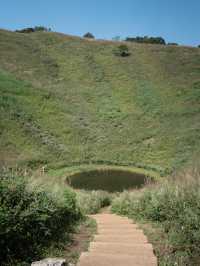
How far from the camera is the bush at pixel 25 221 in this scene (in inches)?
186

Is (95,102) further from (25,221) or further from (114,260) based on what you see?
(114,260)

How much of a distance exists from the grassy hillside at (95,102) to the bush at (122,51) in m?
0.76

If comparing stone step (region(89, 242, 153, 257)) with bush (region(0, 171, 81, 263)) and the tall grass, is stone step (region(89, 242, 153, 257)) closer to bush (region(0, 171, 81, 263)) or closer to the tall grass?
the tall grass

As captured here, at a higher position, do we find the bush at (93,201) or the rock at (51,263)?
the rock at (51,263)

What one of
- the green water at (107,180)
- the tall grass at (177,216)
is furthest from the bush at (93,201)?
the green water at (107,180)

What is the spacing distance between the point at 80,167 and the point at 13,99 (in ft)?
32.7

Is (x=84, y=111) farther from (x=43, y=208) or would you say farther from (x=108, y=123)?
(x=43, y=208)

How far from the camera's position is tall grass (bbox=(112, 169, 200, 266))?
16.4 ft

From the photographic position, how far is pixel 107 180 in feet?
64.4

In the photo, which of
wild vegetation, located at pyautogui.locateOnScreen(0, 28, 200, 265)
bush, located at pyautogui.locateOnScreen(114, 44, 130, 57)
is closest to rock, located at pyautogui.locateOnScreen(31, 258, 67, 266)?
wild vegetation, located at pyautogui.locateOnScreen(0, 28, 200, 265)

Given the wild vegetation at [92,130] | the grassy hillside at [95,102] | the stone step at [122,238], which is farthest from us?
the grassy hillside at [95,102]

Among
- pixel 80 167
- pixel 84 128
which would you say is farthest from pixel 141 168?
pixel 84 128

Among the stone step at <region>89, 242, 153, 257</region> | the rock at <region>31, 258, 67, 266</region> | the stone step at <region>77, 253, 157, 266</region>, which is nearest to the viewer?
the rock at <region>31, 258, 67, 266</region>

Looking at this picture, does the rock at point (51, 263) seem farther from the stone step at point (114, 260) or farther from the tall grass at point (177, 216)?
the tall grass at point (177, 216)
